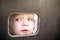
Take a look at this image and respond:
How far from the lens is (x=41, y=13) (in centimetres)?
74

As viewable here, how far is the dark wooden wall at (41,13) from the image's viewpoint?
65 cm

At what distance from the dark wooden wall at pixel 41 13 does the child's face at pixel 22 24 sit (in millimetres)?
37

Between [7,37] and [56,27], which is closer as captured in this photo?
[7,37]

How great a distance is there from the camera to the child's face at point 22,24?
70 centimetres

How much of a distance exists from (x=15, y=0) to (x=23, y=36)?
20cm

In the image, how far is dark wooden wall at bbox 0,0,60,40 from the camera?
0.65 metres

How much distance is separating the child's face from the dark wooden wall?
4cm

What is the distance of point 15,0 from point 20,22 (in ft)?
0.41

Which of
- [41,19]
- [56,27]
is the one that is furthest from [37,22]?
[56,27]

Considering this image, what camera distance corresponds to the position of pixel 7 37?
662mm

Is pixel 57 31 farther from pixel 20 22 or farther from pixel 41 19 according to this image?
pixel 20 22

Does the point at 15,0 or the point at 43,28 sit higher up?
the point at 15,0

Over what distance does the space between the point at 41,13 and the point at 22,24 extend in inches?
5.1

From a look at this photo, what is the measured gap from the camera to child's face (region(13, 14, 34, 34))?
70 centimetres
